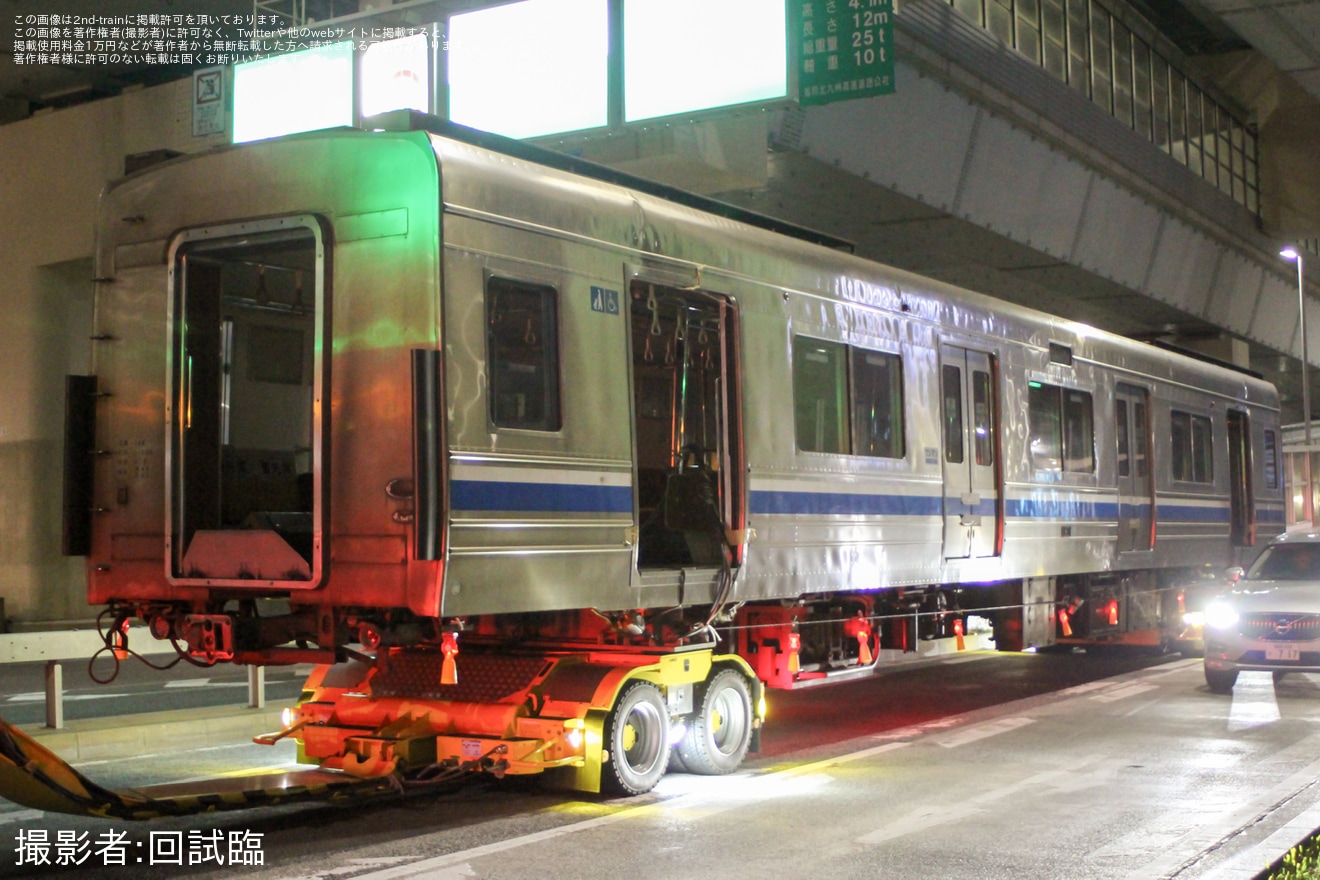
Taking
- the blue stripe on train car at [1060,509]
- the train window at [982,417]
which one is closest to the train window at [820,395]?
the train window at [982,417]

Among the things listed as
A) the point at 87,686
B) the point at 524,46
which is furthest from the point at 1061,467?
the point at 87,686

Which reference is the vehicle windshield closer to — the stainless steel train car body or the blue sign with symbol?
the stainless steel train car body

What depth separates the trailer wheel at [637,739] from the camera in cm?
862

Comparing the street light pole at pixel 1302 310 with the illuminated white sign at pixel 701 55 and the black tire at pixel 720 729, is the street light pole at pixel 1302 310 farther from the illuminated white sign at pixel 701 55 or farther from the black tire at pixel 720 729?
the black tire at pixel 720 729

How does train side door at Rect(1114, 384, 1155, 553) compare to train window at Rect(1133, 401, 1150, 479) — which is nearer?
train side door at Rect(1114, 384, 1155, 553)

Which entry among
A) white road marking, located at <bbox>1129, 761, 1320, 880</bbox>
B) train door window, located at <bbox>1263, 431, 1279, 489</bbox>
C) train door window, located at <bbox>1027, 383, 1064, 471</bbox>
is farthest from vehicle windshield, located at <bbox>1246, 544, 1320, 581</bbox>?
white road marking, located at <bbox>1129, 761, 1320, 880</bbox>

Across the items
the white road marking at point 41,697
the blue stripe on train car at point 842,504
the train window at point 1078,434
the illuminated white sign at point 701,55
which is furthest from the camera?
the illuminated white sign at point 701,55

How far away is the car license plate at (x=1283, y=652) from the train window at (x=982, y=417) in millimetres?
3424

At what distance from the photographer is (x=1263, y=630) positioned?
45.9 ft

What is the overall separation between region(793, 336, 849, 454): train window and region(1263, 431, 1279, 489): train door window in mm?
12414

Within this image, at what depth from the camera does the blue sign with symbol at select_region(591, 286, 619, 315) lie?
8.51 metres

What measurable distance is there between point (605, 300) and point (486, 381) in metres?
1.20

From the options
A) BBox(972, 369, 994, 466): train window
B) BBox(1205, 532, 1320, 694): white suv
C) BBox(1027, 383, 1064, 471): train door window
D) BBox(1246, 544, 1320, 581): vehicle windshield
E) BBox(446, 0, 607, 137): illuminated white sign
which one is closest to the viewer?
BBox(972, 369, 994, 466): train window

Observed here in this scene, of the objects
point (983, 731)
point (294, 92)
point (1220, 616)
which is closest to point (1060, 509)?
point (1220, 616)
